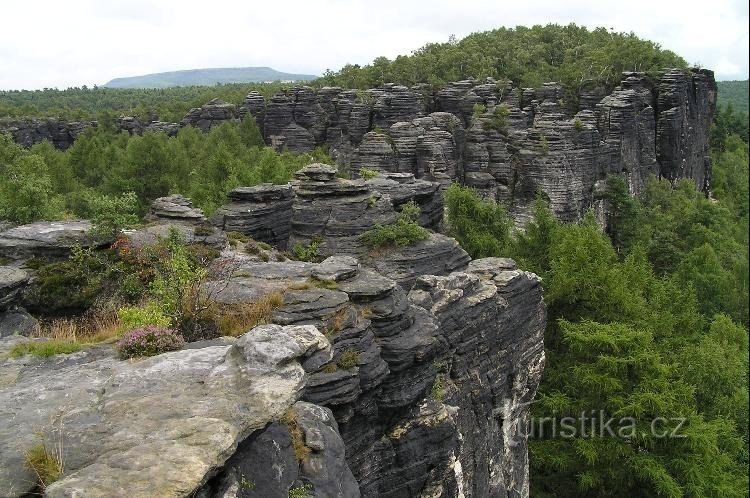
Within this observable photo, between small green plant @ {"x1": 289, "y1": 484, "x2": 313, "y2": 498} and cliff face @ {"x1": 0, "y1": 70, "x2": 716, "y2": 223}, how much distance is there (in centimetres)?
3888

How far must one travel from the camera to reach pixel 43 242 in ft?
57.2

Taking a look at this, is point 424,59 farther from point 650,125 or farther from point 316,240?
point 316,240

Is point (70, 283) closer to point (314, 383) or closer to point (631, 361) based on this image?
point (314, 383)

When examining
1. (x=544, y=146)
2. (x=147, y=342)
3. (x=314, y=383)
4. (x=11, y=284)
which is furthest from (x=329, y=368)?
(x=544, y=146)

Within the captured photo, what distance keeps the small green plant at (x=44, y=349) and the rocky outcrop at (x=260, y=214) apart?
15.3m

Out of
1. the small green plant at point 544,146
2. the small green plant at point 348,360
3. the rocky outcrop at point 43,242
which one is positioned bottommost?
the small green plant at point 348,360

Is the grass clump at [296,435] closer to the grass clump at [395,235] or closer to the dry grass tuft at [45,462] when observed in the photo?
the dry grass tuft at [45,462]

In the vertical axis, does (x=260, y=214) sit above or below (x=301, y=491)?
above

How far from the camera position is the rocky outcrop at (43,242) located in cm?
1719

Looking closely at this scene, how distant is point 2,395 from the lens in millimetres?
8781

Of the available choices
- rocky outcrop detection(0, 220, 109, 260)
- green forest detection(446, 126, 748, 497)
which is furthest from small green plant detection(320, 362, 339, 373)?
rocky outcrop detection(0, 220, 109, 260)

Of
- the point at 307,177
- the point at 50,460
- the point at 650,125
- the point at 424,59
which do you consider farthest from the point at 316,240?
the point at 424,59

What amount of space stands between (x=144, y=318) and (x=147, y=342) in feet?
3.56

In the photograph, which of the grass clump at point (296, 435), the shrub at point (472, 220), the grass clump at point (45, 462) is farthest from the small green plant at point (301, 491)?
the shrub at point (472, 220)
